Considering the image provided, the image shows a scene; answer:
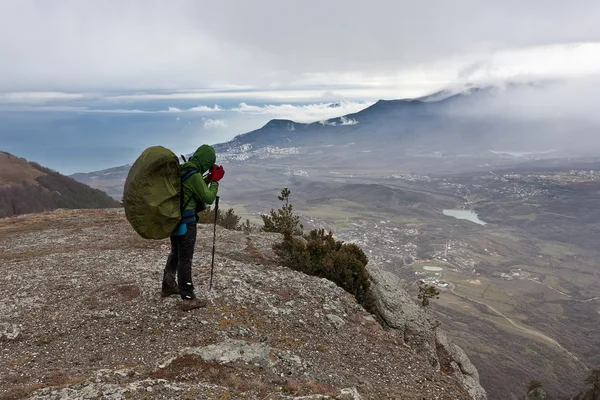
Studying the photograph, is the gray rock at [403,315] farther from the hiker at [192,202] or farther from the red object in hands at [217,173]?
the red object in hands at [217,173]

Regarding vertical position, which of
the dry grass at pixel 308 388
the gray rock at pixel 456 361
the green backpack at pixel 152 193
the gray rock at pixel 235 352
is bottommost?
the gray rock at pixel 456 361

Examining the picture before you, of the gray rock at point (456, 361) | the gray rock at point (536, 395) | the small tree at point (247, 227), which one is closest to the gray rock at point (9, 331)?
the small tree at point (247, 227)

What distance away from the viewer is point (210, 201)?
9016 millimetres

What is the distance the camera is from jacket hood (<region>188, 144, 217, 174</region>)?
957 centimetres

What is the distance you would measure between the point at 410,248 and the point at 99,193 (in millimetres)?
148717

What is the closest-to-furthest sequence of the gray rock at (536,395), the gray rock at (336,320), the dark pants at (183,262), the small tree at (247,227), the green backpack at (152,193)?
the green backpack at (152,193)
the dark pants at (183,262)
the gray rock at (336,320)
the small tree at (247,227)
the gray rock at (536,395)

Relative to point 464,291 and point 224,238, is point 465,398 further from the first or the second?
point 464,291

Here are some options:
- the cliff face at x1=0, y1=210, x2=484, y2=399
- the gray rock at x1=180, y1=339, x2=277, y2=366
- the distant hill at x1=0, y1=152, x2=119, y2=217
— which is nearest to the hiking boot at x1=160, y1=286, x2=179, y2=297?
A: the cliff face at x1=0, y1=210, x2=484, y2=399

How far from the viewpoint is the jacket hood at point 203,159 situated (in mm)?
9570

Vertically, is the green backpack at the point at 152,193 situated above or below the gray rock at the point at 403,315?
above

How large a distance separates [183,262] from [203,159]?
2888mm

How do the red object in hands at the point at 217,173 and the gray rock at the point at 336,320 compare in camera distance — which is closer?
the red object in hands at the point at 217,173

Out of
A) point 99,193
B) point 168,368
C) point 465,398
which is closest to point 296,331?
point 168,368

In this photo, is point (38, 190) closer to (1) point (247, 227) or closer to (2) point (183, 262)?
(1) point (247, 227)
